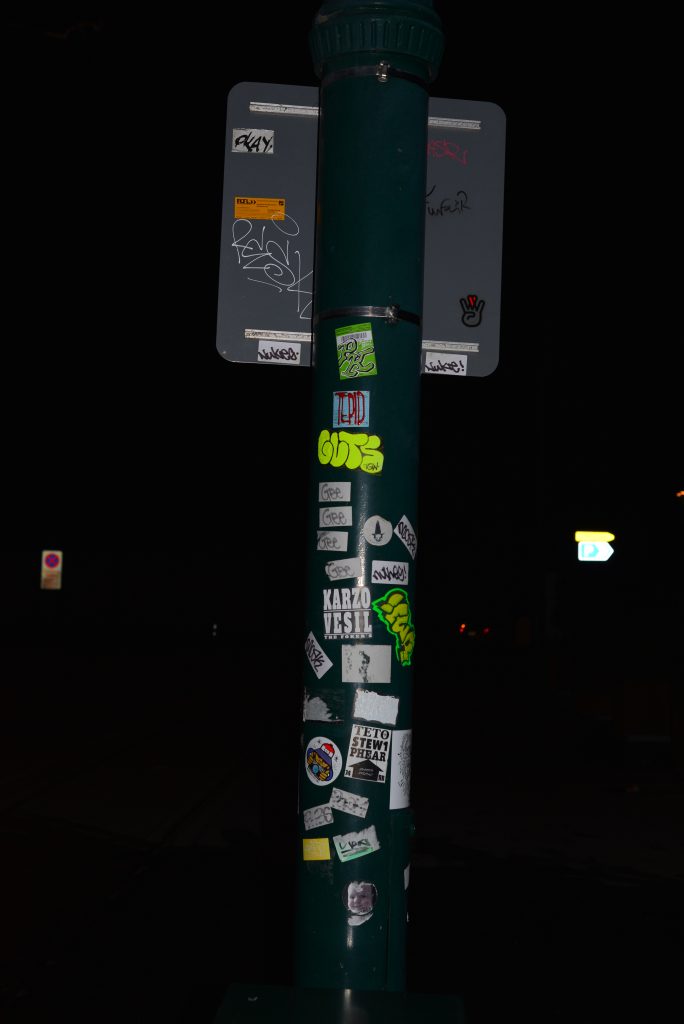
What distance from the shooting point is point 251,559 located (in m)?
52.1

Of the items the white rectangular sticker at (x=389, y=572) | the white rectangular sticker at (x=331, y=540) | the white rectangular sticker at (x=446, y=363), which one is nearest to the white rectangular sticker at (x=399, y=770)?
the white rectangular sticker at (x=389, y=572)

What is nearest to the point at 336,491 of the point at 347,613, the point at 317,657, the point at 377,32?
the point at 347,613

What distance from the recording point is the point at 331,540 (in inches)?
131

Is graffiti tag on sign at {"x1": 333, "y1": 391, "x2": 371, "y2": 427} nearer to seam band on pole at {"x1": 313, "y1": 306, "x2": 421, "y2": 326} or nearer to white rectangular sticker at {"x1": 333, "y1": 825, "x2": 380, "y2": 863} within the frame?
seam band on pole at {"x1": 313, "y1": 306, "x2": 421, "y2": 326}

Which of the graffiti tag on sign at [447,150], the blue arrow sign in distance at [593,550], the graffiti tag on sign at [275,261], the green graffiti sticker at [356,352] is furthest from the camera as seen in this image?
the blue arrow sign in distance at [593,550]

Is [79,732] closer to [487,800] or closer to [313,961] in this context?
[487,800]

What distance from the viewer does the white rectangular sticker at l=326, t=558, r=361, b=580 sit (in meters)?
3.29

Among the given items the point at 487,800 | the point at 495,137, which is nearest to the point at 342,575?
the point at 495,137

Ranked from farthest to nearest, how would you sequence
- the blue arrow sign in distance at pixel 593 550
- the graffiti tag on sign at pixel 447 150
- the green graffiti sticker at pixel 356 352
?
the blue arrow sign in distance at pixel 593 550 < the graffiti tag on sign at pixel 447 150 < the green graffiti sticker at pixel 356 352

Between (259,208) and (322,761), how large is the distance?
1980 millimetres

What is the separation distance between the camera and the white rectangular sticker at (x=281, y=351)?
4125 mm

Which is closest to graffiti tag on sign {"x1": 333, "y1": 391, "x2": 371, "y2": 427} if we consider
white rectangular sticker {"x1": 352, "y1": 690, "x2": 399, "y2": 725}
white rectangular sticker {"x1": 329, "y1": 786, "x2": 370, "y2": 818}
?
white rectangular sticker {"x1": 352, "y1": 690, "x2": 399, "y2": 725}

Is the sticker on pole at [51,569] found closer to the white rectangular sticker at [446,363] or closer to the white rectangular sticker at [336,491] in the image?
the white rectangular sticker at [446,363]

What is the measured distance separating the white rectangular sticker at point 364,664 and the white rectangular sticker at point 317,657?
0.05 meters
